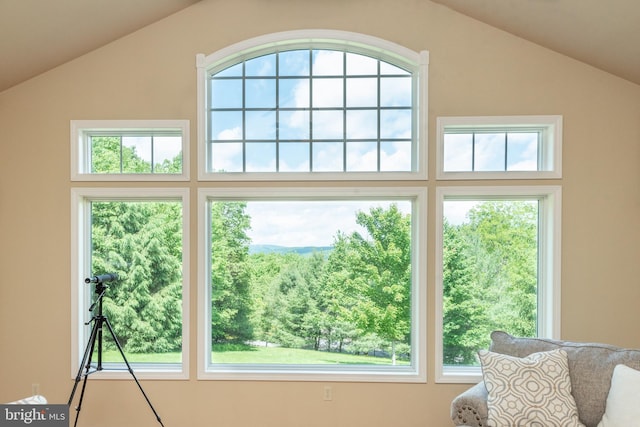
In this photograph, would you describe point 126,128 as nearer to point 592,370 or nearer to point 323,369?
point 323,369

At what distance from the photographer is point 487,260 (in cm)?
300

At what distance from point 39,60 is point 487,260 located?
3762 millimetres

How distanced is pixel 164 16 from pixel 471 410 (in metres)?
3.48

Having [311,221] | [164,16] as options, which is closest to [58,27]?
[164,16]

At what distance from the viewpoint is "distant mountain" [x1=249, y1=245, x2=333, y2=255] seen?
3.08 m

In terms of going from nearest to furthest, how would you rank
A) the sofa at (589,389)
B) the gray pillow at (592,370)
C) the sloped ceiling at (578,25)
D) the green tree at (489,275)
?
the sofa at (589,389)
the gray pillow at (592,370)
the sloped ceiling at (578,25)
the green tree at (489,275)

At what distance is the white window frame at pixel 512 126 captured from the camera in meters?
2.84

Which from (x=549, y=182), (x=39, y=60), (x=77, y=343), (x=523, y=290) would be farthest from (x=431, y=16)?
(x=77, y=343)

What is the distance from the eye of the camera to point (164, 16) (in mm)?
2936

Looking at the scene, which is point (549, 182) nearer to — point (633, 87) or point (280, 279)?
point (633, 87)

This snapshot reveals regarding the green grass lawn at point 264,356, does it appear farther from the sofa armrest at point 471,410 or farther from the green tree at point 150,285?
the sofa armrest at point 471,410

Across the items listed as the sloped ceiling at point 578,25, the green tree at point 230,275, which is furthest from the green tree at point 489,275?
the green tree at point 230,275

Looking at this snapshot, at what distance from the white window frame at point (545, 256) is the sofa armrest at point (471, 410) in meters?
0.61

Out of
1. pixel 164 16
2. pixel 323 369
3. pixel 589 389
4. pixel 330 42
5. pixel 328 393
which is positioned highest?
pixel 164 16
